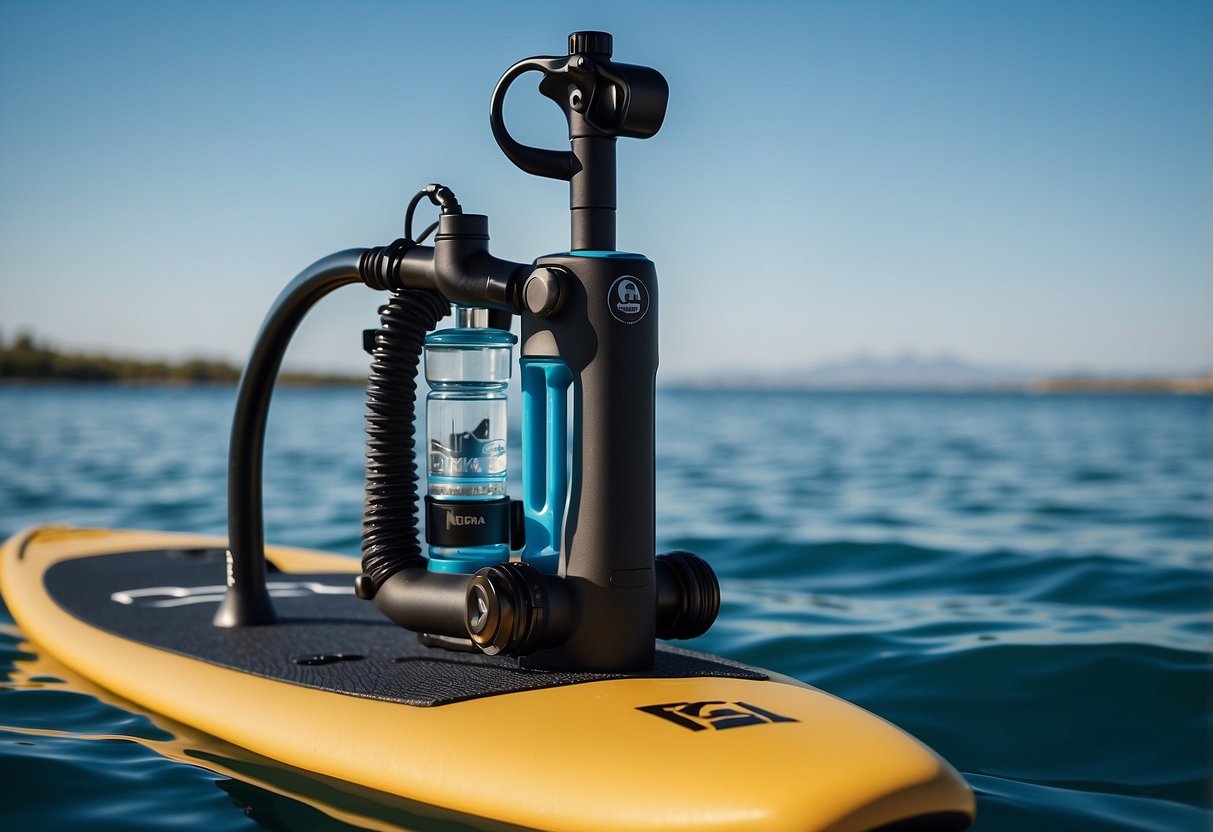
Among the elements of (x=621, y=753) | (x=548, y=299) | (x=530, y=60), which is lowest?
(x=621, y=753)

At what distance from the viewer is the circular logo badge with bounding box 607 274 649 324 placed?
284 cm

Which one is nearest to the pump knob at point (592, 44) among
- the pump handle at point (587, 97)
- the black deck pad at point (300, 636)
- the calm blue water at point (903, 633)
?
the pump handle at point (587, 97)

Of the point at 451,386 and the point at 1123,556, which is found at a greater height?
the point at 451,386

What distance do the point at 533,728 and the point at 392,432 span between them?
1.07m

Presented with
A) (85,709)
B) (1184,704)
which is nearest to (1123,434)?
(1184,704)

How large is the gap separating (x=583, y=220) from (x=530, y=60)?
17.8 inches

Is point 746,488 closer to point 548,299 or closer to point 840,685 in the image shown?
point 840,685

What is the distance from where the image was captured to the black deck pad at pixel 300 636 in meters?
2.99

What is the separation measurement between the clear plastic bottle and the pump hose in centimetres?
7

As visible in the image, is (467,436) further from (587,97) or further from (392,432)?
(587,97)

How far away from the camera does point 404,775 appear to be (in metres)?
2.71

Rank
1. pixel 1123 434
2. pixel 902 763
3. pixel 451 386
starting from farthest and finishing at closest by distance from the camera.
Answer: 1. pixel 1123 434
2. pixel 451 386
3. pixel 902 763

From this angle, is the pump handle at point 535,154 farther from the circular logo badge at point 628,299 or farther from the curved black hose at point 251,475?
the curved black hose at point 251,475

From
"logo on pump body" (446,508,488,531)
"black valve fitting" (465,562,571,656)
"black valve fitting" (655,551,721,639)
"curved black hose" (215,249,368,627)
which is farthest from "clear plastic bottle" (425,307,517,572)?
"curved black hose" (215,249,368,627)
